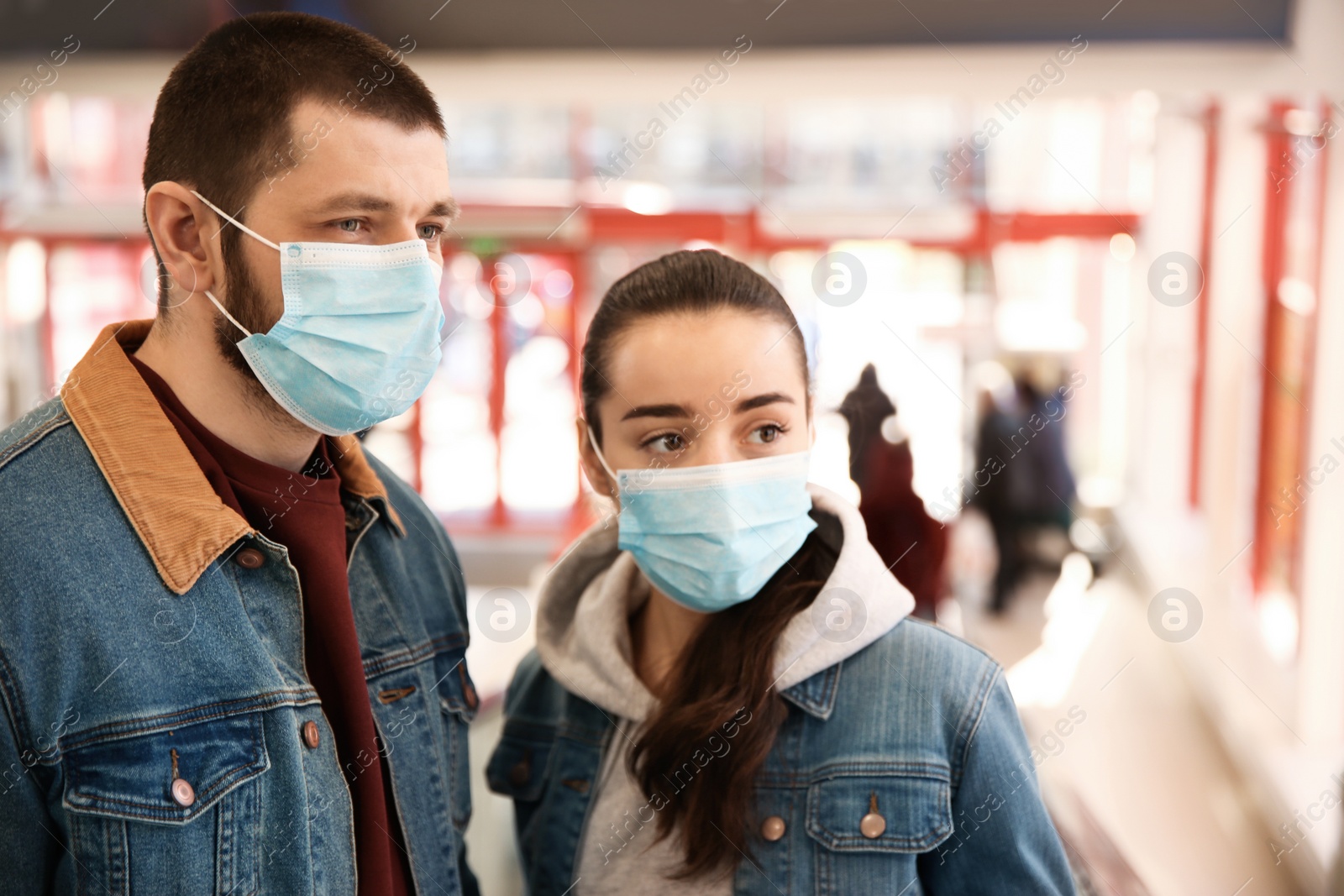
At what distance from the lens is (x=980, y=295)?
8.70 m

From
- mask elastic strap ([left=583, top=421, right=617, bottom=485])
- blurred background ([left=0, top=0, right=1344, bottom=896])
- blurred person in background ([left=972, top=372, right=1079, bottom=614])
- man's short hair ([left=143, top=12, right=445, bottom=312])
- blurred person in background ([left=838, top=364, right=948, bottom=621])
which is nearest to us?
man's short hair ([left=143, top=12, right=445, bottom=312])

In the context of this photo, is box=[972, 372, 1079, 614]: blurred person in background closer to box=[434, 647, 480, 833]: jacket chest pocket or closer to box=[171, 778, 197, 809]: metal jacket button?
box=[434, 647, 480, 833]: jacket chest pocket

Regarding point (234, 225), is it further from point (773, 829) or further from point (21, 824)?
→ point (773, 829)

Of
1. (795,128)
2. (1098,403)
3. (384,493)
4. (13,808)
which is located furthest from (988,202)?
(13,808)

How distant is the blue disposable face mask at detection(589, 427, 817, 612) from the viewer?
5.10 ft

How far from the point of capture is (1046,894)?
1.42m

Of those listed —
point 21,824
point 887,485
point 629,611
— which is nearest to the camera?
A: point 21,824

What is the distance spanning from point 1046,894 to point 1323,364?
3886 millimetres

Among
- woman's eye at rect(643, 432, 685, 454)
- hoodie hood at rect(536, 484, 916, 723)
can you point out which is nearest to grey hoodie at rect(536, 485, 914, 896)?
hoodie hood at rect(536, 484, 916, 723)

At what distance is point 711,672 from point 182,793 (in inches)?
28.4

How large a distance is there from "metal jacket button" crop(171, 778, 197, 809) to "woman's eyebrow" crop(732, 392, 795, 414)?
0.86 metres

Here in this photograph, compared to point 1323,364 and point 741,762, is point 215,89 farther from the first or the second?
point 1323,364

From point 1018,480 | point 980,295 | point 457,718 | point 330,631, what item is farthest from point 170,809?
point 980,295

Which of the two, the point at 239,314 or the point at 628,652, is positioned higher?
the point at 239,314
